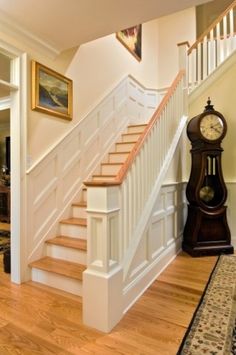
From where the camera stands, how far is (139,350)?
1562 millimetres

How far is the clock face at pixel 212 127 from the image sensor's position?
3.25 meters

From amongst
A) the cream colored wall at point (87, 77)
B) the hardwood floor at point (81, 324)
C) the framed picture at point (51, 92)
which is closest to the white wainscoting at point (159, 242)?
the hardwood floor at point (81, 324)

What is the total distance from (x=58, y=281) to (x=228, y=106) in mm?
3311

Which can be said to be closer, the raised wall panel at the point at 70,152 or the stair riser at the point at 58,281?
the stair riser at the point at 58,281

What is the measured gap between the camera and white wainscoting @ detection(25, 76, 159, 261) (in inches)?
105

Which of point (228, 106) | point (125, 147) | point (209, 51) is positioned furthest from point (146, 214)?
point (209, 51)

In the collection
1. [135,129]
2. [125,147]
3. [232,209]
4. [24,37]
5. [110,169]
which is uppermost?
[24,37]

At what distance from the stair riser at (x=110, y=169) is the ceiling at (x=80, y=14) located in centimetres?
173

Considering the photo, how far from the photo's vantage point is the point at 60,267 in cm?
247

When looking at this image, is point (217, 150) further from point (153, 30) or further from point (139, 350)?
point (153, 30)

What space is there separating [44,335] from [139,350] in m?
0.67

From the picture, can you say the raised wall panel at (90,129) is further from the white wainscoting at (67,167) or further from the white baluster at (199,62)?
the white baluster at (199,62)

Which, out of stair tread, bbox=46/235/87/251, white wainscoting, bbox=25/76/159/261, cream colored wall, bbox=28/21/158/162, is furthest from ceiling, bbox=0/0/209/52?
stair tread, bbox=46/235/87/251

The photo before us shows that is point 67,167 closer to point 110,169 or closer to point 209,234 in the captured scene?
point 110,169
